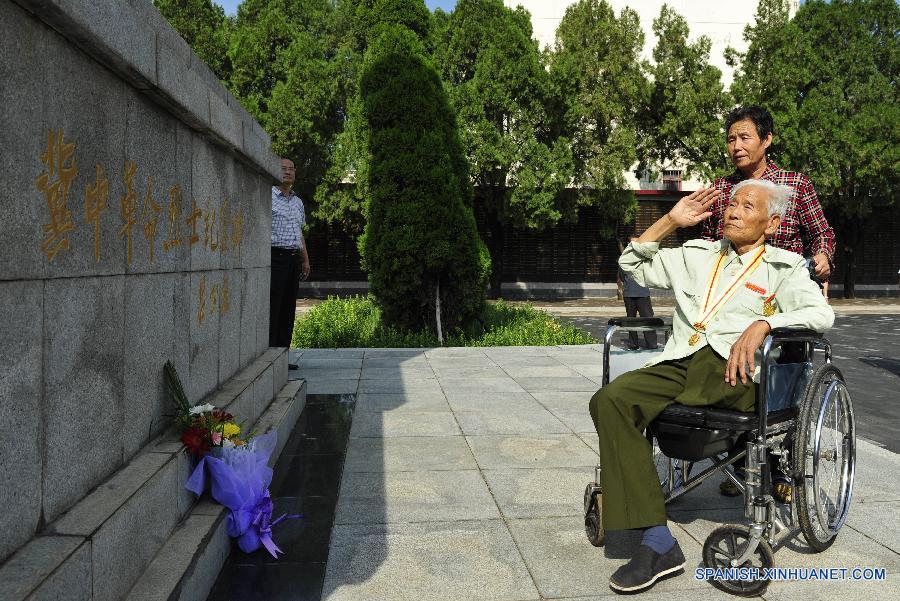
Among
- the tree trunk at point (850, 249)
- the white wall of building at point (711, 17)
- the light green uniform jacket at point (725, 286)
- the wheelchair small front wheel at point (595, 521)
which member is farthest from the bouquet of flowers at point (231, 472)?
the white wall of building at point (711, 17)

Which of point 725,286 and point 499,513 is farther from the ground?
point 725,286

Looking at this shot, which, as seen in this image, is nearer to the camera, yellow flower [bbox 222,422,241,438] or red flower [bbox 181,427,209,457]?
red flower [bbox 181,427,209,457]

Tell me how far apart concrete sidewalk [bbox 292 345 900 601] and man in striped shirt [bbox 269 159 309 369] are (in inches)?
50.0

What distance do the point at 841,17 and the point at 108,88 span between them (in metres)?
25.2

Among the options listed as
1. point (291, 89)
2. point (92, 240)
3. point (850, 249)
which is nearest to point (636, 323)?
point (92, 240)

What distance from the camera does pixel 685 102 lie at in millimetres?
22359

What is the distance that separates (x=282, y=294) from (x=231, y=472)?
14.5ft

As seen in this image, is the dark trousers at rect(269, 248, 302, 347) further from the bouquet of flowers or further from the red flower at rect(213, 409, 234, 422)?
the bouquet of flowers

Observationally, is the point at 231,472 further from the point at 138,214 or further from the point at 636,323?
the point at 636,323

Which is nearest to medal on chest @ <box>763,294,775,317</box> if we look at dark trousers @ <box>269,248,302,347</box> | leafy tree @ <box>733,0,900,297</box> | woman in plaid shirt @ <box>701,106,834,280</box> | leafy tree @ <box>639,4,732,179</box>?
woman in plaid shirt @ <box>701,106,834,280</box>

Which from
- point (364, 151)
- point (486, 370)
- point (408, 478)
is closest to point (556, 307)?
point (364, 151)

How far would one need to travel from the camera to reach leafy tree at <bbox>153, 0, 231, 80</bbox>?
22.4 m

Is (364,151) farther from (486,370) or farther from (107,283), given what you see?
(107,283)

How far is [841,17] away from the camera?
23453mm
